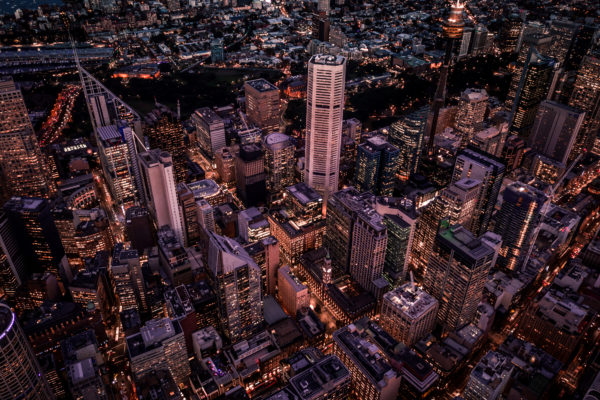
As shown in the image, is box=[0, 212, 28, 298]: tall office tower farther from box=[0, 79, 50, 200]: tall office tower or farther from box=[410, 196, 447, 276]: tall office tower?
box=[410, 196, 447, 276]: tall office tower

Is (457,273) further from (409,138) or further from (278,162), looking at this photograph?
(278,162)

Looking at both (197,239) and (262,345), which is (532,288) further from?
(197,239)

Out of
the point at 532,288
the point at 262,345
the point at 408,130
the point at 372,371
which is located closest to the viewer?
the point at 372,371

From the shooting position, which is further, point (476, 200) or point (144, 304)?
point (476, 200)

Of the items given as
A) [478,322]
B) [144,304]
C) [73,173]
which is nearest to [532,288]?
[478,322]

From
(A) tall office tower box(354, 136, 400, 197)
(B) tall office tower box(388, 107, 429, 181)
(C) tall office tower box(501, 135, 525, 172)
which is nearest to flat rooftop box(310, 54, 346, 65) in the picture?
(A) tall office tower box(354, 136, 400, 197)

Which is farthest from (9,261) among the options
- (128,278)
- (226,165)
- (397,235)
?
(397,235)
